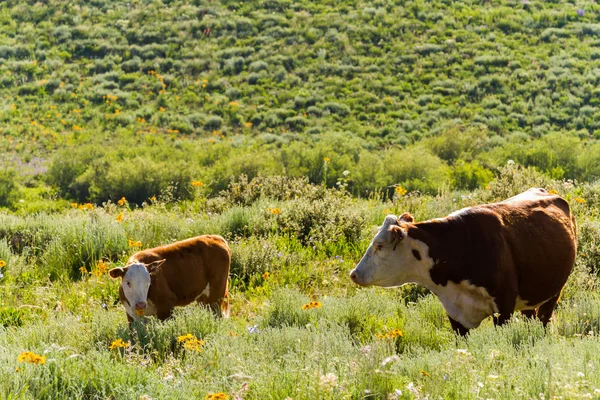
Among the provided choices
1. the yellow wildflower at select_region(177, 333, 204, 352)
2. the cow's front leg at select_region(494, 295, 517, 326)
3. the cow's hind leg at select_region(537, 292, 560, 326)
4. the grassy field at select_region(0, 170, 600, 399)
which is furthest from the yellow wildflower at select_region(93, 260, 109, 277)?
the cow's hind leg at select_region(537, 292, 560, 326)

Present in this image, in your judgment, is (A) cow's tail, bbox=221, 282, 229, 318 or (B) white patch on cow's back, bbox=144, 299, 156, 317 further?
(A) cow's tail, bbox=221, 282, 229, 318

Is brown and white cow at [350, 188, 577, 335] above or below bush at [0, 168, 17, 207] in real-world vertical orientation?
above

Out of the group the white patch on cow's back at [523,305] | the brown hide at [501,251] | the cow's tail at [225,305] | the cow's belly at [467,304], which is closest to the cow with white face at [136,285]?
the cow's tail at [225,305]

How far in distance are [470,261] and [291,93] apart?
22.0m

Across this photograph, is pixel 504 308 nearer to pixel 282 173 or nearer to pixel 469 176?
pixel 282 173

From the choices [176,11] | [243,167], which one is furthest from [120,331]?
[176,11]

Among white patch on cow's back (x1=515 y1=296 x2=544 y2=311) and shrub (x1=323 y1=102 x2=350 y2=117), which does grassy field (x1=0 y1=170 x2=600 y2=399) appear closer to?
white patch on cow's back (x1=515 y1=296 x2=544 y2=311)

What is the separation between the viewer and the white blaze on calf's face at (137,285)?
6.57 metres

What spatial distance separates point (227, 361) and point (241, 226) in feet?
18.1

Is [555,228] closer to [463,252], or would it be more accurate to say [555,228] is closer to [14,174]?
[463,252]

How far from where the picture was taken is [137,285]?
21.7 feet

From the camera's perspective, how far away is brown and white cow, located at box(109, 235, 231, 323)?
6.65m

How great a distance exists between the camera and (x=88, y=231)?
31.9 feet

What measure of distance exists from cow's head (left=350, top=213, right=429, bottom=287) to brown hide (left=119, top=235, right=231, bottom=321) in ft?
6.21
